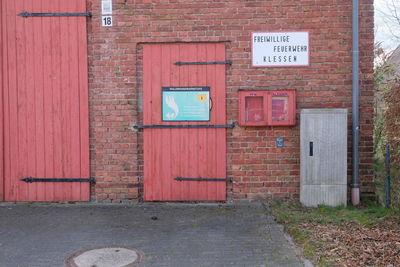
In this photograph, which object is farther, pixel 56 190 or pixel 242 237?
pixel 56 190

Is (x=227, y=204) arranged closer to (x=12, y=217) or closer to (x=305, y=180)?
(x=305, y=180)

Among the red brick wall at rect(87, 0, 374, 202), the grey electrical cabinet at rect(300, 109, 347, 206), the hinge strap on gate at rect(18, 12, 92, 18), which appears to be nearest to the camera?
the grey electrical cabinet at rect(300, 109, 347, 206)

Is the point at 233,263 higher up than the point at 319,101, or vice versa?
the point at 319,101

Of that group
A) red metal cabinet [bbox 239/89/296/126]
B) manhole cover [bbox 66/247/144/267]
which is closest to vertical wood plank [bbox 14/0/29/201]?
manhole cover [bbox 66/247/144/267]

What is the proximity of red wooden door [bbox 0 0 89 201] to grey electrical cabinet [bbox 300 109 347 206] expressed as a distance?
356 centimetres

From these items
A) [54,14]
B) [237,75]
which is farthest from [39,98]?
[237,75]

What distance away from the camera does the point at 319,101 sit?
7324mm

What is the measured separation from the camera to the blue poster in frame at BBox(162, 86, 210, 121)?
7.38 m

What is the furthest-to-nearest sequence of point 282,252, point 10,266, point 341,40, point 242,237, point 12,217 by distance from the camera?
point 341,40
point 12,217
point 242,237
point 282,252
point 10,266

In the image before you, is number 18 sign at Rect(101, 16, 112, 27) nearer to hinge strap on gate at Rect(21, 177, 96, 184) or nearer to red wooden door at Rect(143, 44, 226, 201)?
red wooden door at Rect(143, 44, 226, 201)

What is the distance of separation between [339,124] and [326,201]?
1194mm

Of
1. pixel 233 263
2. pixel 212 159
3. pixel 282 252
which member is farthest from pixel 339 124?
pixel 233 263

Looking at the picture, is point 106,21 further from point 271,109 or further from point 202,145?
point 271,109

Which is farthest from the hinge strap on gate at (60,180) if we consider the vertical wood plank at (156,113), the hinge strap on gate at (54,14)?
the hinge strap on gate at (54,14)
